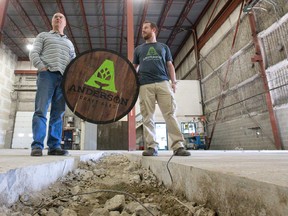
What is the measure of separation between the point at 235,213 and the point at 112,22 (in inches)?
376

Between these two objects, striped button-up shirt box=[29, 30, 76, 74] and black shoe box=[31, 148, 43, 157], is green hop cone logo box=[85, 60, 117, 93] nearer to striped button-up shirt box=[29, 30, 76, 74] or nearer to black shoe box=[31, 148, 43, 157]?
striped button-up shirt box=[29, 30, 76, 74]

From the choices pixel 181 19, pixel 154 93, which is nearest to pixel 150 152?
pixel 154 93

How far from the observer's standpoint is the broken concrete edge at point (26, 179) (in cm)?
69

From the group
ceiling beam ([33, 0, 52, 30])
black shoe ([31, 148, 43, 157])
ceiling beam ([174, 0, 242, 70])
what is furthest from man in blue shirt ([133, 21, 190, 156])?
ceiling beam ([33, 0, 52, 30])

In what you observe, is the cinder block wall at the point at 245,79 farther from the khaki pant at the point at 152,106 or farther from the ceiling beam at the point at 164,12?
the khaki pant at the point at 152,106

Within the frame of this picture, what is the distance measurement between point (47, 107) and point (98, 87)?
622 millimetres

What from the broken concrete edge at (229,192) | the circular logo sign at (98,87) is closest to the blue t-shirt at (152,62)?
the circular logo sign at (98,87)

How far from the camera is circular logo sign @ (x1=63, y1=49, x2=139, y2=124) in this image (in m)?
1.64

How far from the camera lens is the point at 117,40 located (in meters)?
10.4

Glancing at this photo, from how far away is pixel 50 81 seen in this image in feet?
6.39

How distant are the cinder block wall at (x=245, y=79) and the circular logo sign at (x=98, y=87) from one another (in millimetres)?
3941

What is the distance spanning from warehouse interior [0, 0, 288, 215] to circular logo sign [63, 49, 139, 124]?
1.34 feet

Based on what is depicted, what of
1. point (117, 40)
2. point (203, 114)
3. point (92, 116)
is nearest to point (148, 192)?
point (92, 116)

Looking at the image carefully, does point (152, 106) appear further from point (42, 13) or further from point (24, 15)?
point (24, 15)
